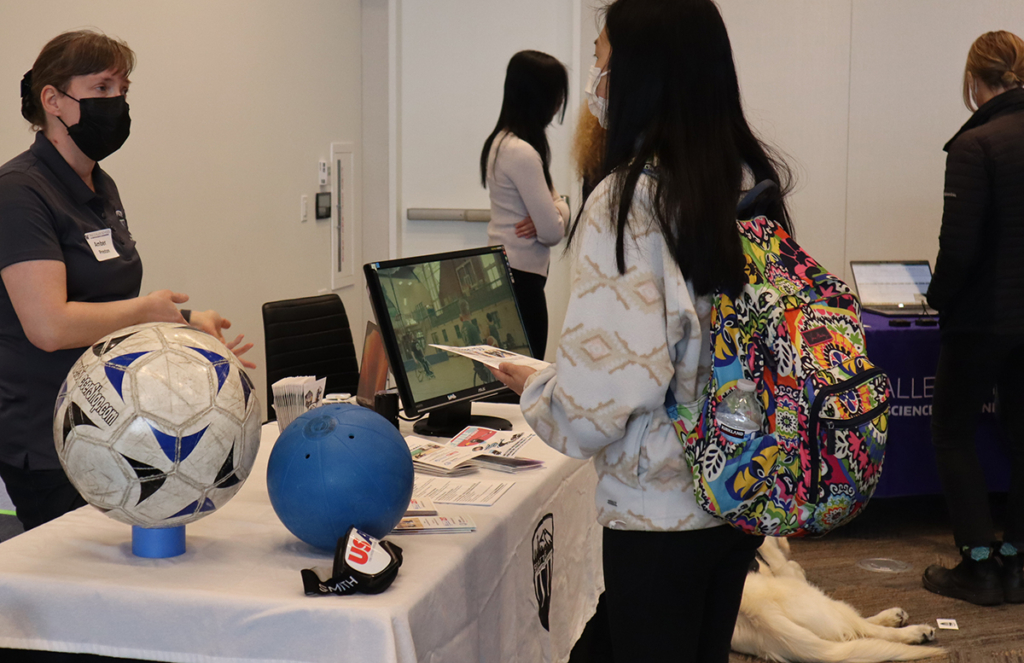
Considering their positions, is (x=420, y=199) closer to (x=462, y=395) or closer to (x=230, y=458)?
(x=462, y=395)

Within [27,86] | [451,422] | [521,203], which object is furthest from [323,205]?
[451,422]

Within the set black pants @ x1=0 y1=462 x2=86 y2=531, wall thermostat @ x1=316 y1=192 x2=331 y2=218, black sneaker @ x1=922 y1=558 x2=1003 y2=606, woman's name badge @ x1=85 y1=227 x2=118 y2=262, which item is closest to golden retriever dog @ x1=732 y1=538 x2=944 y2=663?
black sneaker @ x1=922 y1=558 x2=1003 y2=606

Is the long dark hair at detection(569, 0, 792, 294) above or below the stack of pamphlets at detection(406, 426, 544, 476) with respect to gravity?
above

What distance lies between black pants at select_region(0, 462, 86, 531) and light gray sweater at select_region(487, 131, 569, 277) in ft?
6.54

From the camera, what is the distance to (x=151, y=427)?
1279mm

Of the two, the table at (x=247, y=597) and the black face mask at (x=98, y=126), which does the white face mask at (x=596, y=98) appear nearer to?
the table at (x=247, y=597)

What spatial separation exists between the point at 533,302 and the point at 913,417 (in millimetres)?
1576

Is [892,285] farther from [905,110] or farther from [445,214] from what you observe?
[445,214]

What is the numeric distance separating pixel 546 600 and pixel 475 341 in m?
0.63

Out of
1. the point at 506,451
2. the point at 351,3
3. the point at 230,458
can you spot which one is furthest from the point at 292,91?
the point at 230,458

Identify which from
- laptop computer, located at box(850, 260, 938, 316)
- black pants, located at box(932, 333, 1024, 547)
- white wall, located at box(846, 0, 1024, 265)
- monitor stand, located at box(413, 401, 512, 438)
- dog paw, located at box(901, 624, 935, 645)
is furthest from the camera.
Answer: white wall, located at box(846, 0, 1024, 265)

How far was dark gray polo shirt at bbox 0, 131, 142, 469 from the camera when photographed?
187 centimetres

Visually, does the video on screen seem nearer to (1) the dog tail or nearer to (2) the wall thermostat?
(1) the dog tail

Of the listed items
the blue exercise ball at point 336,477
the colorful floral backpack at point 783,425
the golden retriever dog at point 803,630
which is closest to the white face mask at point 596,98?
the colorful floral backpack at point 783,425
